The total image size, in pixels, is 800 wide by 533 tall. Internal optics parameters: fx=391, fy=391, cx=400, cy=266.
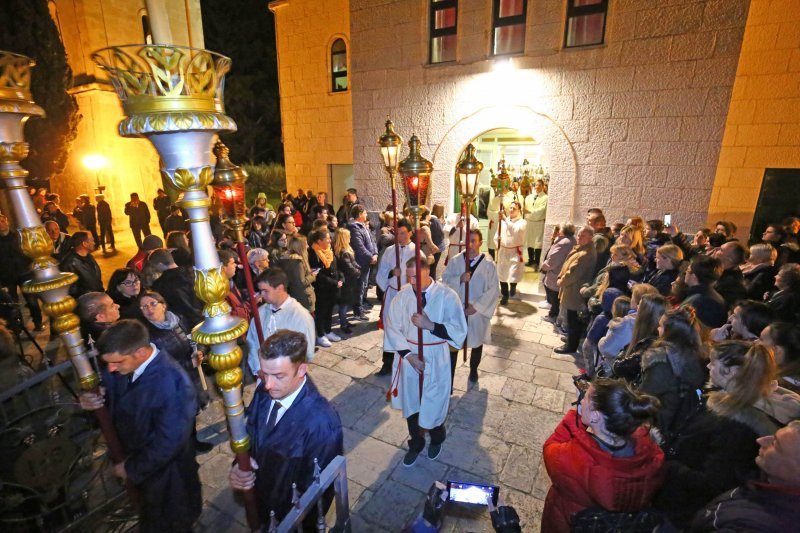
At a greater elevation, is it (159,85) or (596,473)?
(159,85)

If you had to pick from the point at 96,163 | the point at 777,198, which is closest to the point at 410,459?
the point at 777,198

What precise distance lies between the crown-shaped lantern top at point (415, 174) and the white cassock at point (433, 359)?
0.91 metres

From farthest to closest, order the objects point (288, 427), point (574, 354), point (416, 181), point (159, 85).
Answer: point (574, 354) → point (416, 181) → point (288, 427) → point (159, 85)

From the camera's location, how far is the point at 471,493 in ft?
8.43

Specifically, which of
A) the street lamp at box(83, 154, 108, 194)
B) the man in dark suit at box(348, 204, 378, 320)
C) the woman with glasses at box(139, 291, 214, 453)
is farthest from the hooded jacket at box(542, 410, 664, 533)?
the street lamp at box(83, 154, 108, 194)

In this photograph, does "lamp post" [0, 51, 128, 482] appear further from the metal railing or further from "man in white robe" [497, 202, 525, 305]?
"man in white robe" [497, 202, 525, 305]

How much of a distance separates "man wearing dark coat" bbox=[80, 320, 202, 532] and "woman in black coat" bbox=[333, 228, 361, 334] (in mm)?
4117

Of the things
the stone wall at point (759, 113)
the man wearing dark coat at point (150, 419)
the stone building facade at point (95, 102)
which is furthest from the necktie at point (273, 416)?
the stone building facade at point (95, 102)

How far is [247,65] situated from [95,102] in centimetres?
1365

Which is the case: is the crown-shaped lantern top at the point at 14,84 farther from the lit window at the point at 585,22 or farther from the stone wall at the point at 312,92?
the stone wall at the point at 312,92

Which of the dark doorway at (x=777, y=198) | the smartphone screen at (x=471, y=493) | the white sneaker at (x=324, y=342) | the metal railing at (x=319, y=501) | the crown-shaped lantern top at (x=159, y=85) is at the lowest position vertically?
the white sneaker at (x=324, y=342)

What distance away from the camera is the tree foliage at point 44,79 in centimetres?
1253

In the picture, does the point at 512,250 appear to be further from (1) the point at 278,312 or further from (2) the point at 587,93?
(1) the point at 278,312

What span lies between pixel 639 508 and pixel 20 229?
3897 millimetres
